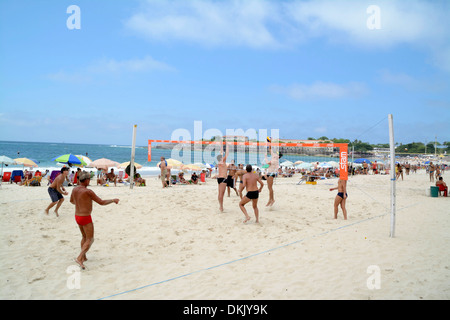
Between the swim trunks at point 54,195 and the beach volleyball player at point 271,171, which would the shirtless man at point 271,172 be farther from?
the swim trunks at point 54,195

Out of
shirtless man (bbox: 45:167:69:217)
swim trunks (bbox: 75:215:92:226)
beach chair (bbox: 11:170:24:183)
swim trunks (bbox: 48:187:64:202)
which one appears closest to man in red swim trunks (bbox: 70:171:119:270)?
swim trunks (bbox: 75:215:92:226)

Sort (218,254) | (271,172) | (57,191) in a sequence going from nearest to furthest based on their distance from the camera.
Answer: (218,254) < (57,191) < (271,172)

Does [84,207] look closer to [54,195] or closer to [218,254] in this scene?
[218,254]

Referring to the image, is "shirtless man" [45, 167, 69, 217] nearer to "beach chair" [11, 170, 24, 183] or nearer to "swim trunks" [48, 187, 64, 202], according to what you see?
"swim trunks" [48, 187, 64, 202]

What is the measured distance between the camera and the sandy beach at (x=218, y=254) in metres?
3.30

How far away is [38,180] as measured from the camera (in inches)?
481

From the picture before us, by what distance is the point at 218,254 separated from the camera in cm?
455

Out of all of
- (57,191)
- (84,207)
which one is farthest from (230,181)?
(84,207)

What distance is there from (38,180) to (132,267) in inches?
416

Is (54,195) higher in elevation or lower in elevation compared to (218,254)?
higher

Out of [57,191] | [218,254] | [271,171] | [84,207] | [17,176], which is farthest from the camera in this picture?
[17,176]

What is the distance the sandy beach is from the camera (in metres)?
3.30
